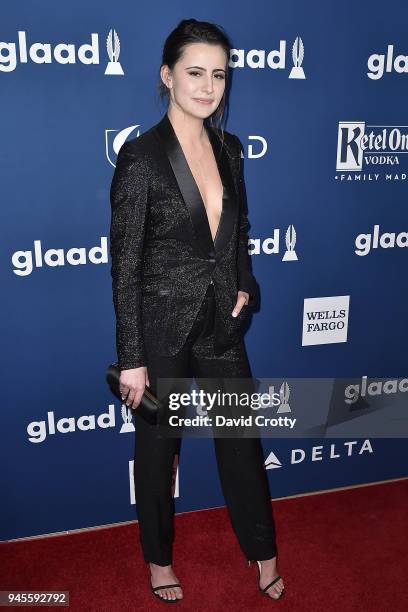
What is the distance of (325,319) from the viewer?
2.47 metres

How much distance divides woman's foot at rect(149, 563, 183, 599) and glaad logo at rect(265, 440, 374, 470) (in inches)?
27.8

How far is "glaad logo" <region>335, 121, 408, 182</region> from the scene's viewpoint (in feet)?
7.38

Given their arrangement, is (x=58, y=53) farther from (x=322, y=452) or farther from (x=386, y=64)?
(x=322, y=452)

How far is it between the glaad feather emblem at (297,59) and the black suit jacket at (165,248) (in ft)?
1.52

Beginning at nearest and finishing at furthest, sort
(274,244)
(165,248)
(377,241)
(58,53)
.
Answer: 1. (165,248)
2. (58,53)
3. (274,244)
4. (377,241)

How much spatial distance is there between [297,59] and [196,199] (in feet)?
2.60

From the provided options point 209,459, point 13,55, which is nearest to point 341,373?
point 209,459

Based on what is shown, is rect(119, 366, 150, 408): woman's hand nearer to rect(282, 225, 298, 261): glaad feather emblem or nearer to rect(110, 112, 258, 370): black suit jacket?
rect(110, 112, 258, 370): black suit jacket

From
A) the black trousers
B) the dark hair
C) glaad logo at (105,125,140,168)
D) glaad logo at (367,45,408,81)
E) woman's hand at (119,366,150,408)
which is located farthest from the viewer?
glaad logo at (367,45,408,81)

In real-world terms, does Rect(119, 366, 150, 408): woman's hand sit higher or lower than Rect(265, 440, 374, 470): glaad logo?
higher

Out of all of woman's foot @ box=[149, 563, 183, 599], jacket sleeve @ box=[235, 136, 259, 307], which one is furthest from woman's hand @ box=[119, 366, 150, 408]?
woman's foot @ box=[149, 563, 183, 599]

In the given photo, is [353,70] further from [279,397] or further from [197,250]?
[279,397]

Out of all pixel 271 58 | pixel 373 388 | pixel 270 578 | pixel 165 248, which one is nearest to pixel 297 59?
pixel 271 58

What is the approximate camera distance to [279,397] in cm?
254
